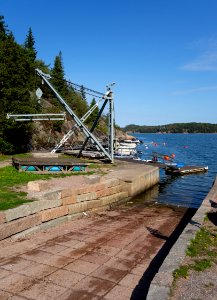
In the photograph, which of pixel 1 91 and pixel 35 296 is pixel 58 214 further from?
pixel 1 91

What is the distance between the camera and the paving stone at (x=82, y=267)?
872 centimetres

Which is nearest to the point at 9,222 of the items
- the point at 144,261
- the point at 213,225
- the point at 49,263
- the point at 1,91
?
the point at 49,263

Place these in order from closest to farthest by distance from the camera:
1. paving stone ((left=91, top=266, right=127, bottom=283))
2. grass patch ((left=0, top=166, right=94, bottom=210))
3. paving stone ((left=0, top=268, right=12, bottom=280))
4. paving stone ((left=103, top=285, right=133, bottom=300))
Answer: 1. paving stone ((left=103, top=285, right=133, bottom=300))
2. paving stone ((left=0, top=268, right=12, bottom=280))
3. paving stone ((left=91, top=266, right=127, bottom=283))
4. grass patch ((left=0, top=166, right=94, bottom=210))

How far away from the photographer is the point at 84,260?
31.1 ft

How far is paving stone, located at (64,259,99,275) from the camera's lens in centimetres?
A: 872

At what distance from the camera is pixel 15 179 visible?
58.7 feet

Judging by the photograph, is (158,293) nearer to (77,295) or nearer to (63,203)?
(77,295)

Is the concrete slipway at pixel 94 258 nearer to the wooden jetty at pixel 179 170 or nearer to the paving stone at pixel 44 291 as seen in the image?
the paving stone at pixel 44 291

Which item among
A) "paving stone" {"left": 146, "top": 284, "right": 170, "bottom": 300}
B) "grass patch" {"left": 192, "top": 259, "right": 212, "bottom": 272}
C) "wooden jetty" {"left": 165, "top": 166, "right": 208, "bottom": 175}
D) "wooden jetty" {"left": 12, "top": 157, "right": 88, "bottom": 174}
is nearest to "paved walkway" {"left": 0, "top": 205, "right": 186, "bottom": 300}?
"paving stone" {"left": 146, "top": 284, "right": 170, "bottom": 300}

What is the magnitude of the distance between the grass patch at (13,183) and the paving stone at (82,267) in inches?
145

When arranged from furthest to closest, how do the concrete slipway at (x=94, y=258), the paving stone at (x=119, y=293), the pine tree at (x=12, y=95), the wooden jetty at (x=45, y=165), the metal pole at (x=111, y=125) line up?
1. the pine tree at (x=12, y=95)
2. the metal pole at (x=111, y=125)
3. the wooden jetty at (x=45, y=165)
4. the concrete slipway at (x=94, y=258)
5. the paving stone at (x=119, y=293)

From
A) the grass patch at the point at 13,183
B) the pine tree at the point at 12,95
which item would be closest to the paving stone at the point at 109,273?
the grass patch at the point at 13,183

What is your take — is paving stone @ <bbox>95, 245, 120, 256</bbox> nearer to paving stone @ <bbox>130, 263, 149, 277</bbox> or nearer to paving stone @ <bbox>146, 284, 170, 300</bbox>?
paving stone @ <bbox>130, 263, 149, 277</bbox>

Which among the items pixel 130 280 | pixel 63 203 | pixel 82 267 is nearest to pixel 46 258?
pixel 82 267
